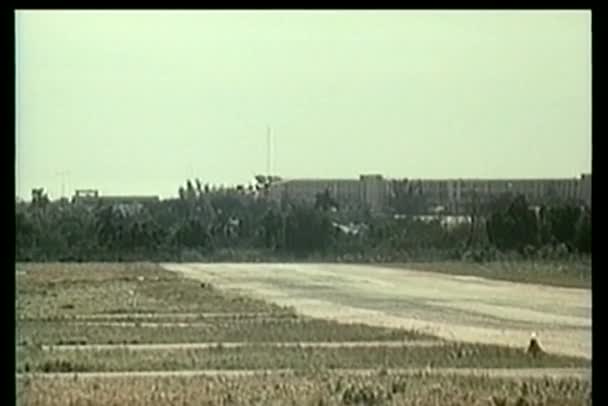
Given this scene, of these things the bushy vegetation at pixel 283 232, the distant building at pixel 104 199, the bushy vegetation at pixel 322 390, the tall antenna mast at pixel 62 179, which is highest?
the tall antenna mast at pixel 62 179

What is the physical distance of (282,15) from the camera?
1.45 metres

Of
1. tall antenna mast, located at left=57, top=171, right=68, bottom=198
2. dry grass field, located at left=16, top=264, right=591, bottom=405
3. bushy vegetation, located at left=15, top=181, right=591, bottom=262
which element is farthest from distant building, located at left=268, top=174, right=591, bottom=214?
tall antenna mast, located at left=57, top=171, right=68, bottom=198

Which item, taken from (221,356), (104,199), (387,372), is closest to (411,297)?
(387,372)

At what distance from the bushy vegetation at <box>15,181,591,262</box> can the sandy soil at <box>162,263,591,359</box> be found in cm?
2

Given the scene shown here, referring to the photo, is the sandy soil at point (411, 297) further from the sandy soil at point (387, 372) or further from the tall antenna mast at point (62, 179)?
the tall antenna mast at point (62, 179)

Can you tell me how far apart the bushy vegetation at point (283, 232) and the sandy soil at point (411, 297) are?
0.08ft

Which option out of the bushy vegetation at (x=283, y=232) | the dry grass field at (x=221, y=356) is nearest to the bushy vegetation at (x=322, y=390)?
the dry grass field at (x=221, y=356)

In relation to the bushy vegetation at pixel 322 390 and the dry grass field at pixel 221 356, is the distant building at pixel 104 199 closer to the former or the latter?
the dry grass field at pixel 221 356

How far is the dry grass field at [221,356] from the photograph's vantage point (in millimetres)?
1436

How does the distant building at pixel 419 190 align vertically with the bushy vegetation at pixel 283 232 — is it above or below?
above

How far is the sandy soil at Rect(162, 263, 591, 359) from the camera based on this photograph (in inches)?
57.8

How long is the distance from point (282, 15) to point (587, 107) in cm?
47

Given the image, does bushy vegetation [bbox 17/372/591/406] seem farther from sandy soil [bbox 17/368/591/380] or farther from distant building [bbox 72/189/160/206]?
distant building [bbox 72/189/160/206]

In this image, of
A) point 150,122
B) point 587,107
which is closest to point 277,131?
point 150,122
